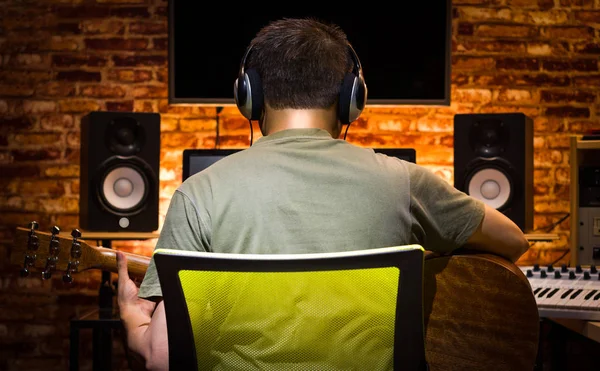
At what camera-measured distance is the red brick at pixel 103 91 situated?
3266 millimetres

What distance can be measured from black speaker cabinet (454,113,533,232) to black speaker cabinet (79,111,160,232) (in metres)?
1.17

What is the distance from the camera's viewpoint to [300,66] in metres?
1.27

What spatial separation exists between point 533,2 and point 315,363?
2.71 metres

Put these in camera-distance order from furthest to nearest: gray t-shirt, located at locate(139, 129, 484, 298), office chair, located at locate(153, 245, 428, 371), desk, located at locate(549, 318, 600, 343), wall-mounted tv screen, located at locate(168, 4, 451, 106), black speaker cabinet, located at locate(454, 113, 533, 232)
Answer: wall-mounted tv screen, located at locate(168, 4, 451, 106) < black speaker cabinet, located at locate(454, 113, 533, 232) < desk, located at locate(549, 318, 600, 343) < gray t-shirt, located at locate(139, 129, 484, 298) < office chair, located at locate(153, 245, 428, 371)


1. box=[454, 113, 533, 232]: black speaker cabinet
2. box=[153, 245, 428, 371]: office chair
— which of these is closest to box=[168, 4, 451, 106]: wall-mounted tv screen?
box=[454, 113, 533, 232]: black speaker cabinet

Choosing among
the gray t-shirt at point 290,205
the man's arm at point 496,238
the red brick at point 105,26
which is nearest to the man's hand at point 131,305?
the gray t-shirt at point 290,205

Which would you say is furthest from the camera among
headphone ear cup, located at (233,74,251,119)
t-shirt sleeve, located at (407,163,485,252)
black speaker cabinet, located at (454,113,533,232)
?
black speaker cabinet, located at (454,113,533,232)

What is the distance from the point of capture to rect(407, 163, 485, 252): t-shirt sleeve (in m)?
1.22

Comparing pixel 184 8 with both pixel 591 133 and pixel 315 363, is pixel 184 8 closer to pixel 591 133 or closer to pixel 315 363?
pixel 591 133

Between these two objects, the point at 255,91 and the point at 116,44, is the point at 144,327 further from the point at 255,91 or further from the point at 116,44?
the point at 116,44

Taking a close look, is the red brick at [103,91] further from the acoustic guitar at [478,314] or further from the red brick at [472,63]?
the acoustic guitar at [478,314]

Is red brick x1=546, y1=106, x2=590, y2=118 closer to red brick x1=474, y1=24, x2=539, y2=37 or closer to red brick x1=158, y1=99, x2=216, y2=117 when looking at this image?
red brick x1=474, y1=24, x2=539, y2=37

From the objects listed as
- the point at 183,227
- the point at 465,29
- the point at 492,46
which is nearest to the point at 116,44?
the point at 465,29

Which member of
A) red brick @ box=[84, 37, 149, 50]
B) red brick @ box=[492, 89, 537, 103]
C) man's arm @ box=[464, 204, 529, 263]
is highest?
red brick @ box=[84, 37, 149, 50]
